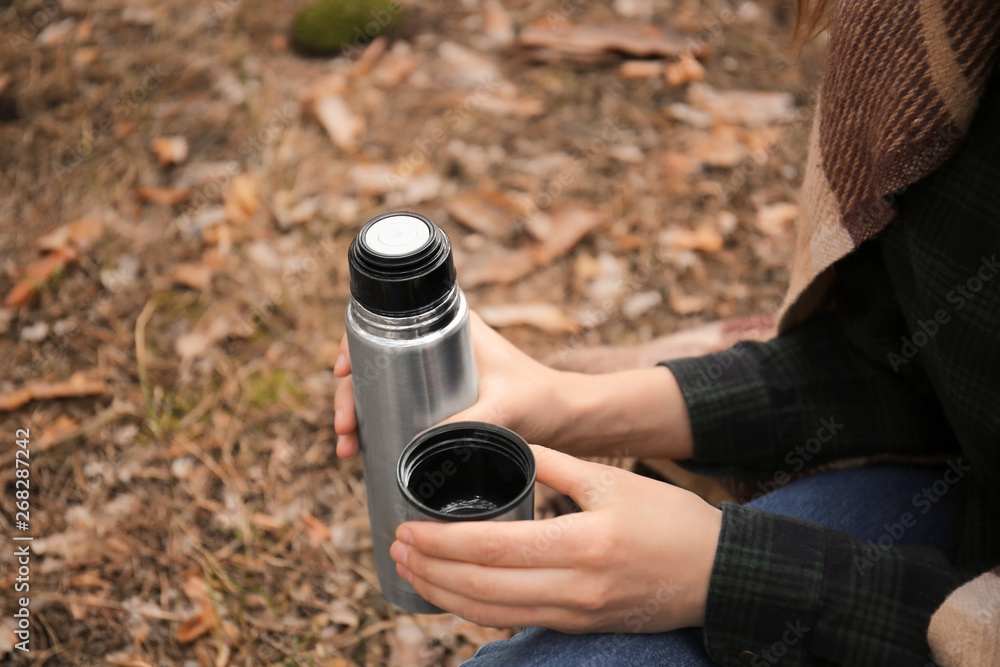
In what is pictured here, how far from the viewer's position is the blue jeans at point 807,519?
1.18m

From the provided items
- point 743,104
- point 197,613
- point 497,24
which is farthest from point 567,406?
point 497,24

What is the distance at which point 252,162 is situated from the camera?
3.00m

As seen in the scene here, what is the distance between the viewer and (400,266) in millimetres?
1140

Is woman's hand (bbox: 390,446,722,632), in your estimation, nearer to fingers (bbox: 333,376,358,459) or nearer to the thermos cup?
the thermos cup

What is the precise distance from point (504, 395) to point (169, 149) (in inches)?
83.2

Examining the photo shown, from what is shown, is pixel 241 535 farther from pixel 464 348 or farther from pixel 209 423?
pixel 464 348

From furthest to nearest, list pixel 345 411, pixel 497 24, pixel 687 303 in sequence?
1. pixel 497 24
2. pixel 687 303
3. pixel 345 411

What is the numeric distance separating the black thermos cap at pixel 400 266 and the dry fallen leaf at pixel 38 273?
1782mm

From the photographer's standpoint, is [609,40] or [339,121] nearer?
[339,121]

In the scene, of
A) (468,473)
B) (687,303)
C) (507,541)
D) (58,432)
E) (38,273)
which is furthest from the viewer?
(687,303)

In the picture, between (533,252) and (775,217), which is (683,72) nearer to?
(775,217)

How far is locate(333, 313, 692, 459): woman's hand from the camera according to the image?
1414 mm
